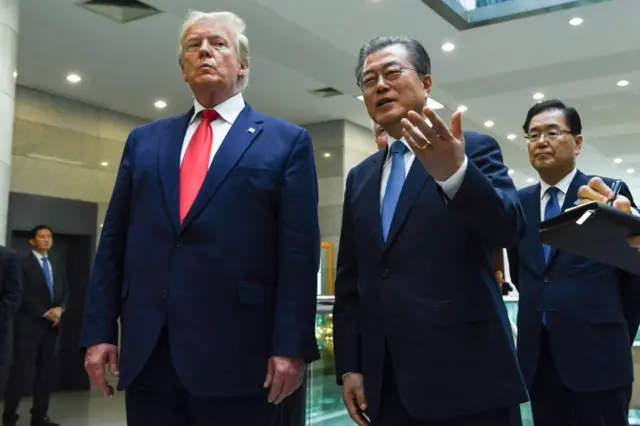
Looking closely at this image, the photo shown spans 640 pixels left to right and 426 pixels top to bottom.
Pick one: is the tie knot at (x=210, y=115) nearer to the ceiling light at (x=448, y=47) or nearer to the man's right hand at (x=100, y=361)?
the man's right hand at (x=100, y=361)

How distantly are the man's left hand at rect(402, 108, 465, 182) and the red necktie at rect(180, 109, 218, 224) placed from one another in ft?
2.31

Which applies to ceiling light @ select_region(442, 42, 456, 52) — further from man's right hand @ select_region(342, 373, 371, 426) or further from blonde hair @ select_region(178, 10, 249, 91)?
man's right hand @ select_region(342, 373, 371, 426)

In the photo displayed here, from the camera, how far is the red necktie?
70.7 inches

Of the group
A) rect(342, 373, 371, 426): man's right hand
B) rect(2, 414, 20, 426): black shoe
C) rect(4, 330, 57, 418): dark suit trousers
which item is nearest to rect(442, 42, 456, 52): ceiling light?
rect(4, 330, 57, 418): dark suit trousers

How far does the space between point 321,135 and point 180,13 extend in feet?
16.8

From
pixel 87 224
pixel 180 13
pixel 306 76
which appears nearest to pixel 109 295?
pixel 180 13

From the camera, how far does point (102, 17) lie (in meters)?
6.91

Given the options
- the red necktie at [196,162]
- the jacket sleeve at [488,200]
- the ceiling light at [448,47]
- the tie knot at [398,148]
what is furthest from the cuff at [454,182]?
the ceiling light at [448,47]

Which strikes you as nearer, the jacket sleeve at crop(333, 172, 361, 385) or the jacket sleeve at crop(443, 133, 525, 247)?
the jacket sleeve at crop(443, 133, 525, 247)

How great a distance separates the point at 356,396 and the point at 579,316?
0.96 metres

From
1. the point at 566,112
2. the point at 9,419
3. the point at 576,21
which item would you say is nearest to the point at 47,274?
the point at 9,419

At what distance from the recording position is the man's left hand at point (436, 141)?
1320 mm

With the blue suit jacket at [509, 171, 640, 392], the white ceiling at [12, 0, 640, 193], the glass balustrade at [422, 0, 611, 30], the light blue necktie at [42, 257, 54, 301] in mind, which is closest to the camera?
the blue suit jacket at [509, 171, 640, 392]

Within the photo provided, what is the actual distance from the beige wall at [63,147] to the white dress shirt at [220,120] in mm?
7830
